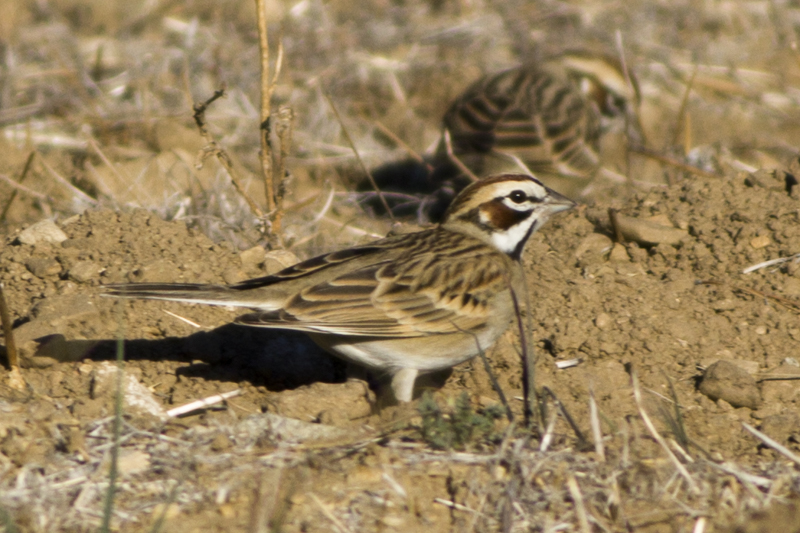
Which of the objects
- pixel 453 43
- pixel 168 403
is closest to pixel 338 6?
pixel 453 43

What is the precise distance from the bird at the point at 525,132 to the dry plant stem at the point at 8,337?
4115 millimetres

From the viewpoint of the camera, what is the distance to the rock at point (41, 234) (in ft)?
17.8

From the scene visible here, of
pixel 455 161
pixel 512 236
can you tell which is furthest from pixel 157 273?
pixel 455 161

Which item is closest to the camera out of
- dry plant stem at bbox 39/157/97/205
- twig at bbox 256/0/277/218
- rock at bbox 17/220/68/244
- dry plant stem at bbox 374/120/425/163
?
rock at bbox 17/220/68/244

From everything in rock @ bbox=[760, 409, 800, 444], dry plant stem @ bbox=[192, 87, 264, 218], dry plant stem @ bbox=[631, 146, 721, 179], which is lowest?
dry plant stem @ bbox=[631, 146, 721, 179]

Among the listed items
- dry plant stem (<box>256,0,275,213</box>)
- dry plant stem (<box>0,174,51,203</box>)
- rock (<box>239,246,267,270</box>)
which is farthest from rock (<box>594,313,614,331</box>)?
dry plant stem (<box>0,174,51,203</box>)

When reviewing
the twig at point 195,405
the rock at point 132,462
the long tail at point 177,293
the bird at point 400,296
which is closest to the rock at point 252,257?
the bird at point 400,296

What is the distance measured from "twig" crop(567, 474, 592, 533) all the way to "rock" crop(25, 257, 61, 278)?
3.13 meters

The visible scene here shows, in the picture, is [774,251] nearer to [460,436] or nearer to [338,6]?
[460,436]

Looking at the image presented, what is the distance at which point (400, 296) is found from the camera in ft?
15.5

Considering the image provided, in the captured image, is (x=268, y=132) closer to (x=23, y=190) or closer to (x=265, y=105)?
(x=265, y=105)

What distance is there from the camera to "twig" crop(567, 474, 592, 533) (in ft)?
11.3

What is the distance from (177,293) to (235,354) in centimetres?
83

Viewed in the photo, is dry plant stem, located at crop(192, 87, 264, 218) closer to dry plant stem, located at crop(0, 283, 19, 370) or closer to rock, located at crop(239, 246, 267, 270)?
rock, located at crop(239, 246, 267, 270)
